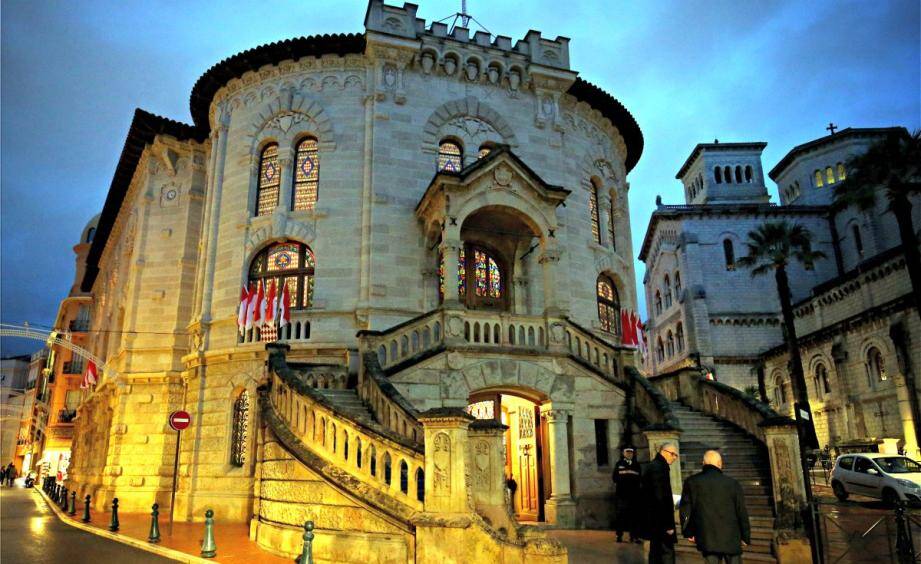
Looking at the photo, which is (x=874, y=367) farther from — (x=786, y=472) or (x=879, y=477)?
(x=786, y=472)

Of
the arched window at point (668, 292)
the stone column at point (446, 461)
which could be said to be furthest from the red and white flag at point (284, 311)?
the arched window at point (668, 292)

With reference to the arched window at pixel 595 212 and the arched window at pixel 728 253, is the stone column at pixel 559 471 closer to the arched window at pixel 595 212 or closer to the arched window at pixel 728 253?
the arched window at pixel 595 212

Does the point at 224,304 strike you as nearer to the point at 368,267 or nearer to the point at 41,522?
the point at 368,267

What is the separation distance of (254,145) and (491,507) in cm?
1729

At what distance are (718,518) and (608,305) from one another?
1867cm

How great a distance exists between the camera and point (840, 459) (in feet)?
73.6

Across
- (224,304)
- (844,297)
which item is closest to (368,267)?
(224,304)

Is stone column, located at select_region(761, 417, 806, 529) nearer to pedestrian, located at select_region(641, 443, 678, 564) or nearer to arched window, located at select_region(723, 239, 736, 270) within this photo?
pedestrian, located at select_region(641, 443, 678, 564)

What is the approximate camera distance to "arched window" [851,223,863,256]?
51.8m

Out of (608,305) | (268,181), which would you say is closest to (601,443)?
(608,305)

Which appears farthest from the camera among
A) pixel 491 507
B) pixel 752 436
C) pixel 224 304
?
pixel 224 304

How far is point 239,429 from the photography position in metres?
20.9

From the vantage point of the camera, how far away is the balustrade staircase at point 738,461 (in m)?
12.7

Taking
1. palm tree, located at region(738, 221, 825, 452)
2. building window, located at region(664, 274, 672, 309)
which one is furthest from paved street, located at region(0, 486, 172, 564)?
building window, located at region(664, 274, 672, 309)
